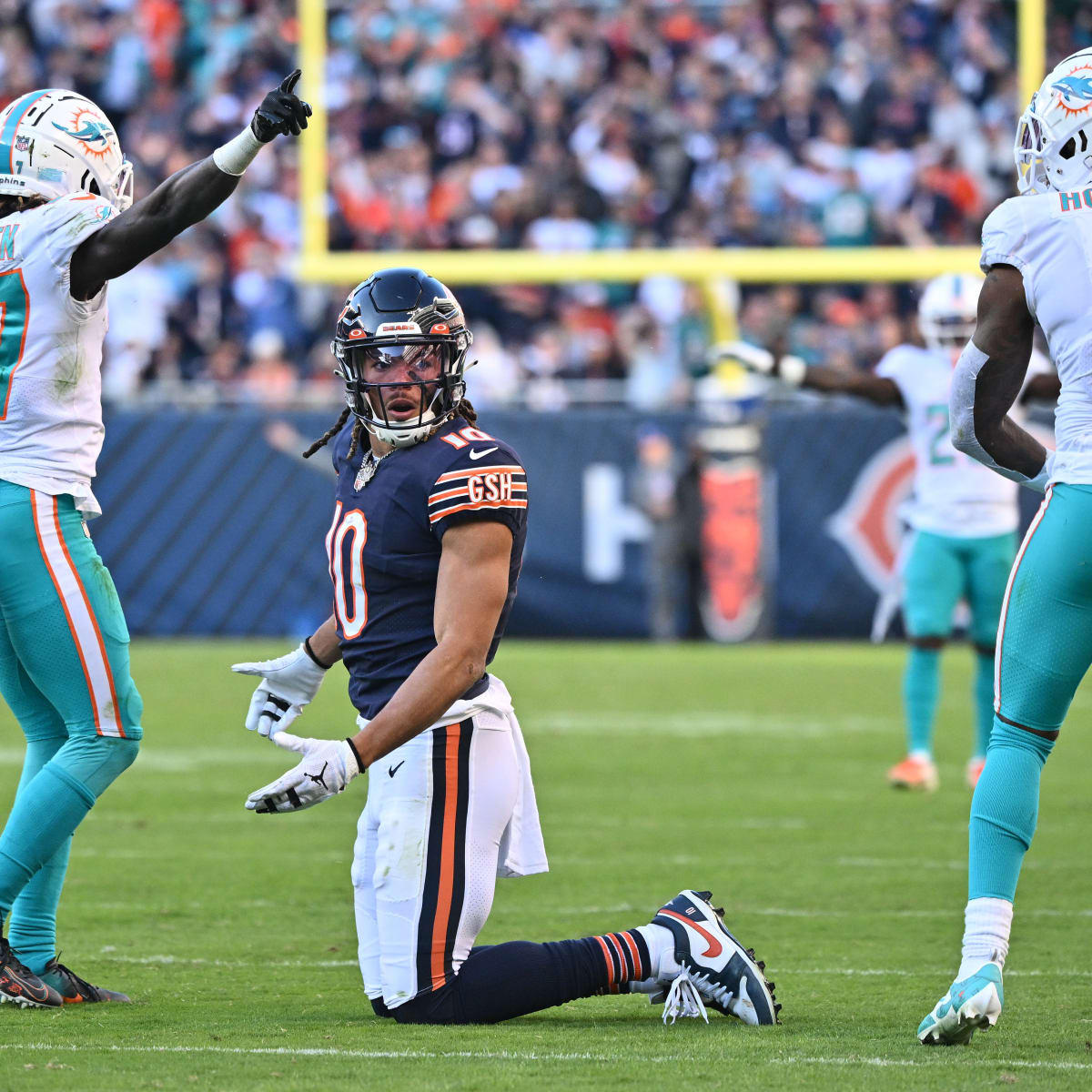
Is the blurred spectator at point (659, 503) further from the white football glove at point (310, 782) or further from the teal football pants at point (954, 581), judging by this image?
the white football glove at point (310, 782)

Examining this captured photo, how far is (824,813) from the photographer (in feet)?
23.4

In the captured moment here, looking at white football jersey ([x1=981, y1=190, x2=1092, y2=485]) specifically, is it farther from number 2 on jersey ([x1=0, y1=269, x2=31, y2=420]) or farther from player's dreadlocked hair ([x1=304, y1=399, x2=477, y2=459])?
number 2 on jersey ([x1=0, y1=269, x2=31, y2=420])

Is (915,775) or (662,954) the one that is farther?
(915,775)

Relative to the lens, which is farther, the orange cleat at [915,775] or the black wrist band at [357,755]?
the orange cleat at [915,775]

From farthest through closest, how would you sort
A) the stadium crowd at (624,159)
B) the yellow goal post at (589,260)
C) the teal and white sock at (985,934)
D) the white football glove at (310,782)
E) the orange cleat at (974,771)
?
the stadium crowd at (624,159) < the yellow goal post at (589,260) < the orange cleat at (974,771) < the teal and white sock at (985,934) < the white football glove at (310,782)

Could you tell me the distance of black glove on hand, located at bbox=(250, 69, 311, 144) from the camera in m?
3.87

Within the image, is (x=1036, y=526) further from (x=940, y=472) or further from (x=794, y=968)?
(x=940, y=472)

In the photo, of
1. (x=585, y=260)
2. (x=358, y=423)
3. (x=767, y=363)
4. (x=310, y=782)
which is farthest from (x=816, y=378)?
(x=585, y=260)

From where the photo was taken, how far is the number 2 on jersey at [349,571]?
391 cm

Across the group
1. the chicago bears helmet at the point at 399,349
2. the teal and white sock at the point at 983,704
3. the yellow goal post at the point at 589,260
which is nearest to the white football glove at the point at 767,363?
the teal and white sock at the point at 983,704

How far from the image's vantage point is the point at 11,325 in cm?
415

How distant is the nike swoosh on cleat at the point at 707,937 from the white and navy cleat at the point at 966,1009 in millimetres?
446

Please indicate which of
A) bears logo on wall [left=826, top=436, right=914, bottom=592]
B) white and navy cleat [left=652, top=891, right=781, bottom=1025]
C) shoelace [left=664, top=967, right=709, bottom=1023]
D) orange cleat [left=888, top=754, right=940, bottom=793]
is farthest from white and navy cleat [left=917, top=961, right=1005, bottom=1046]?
bears logo on wall [left=826, top=436, right=914, bottom=592]

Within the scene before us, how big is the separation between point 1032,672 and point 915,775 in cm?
418
